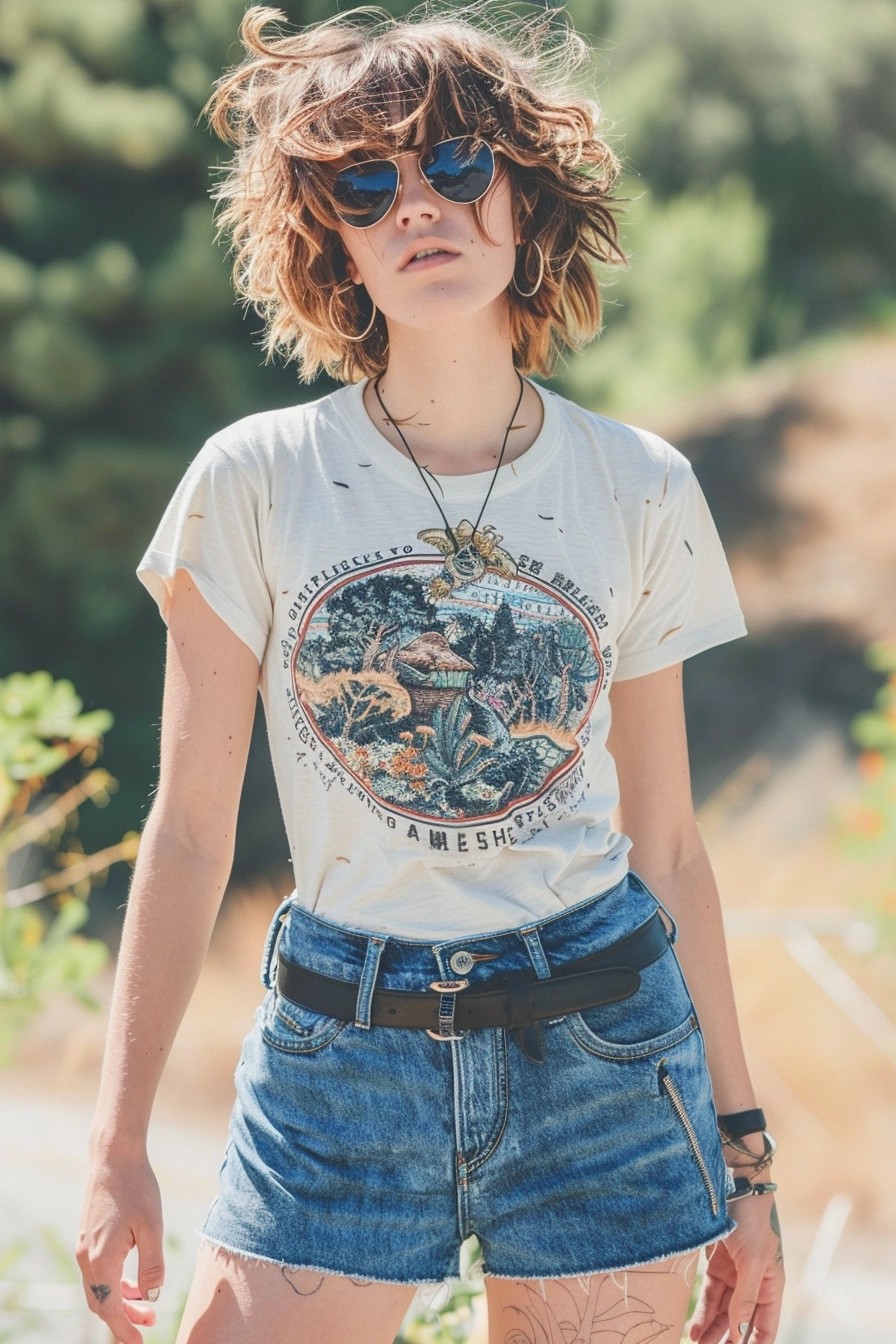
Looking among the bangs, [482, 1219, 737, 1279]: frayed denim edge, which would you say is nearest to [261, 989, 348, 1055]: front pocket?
[482, 1219, 737, 1279]: frayed denim edge

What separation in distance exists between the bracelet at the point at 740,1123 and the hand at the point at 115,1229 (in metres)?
0.61

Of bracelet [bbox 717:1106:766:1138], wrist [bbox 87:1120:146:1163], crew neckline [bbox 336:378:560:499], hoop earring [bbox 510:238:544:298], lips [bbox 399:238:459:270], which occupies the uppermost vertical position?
hoop earring [bbox 510:238:544:298]

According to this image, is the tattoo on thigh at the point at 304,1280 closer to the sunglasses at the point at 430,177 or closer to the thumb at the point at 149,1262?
the thumb at the point at 149,1262

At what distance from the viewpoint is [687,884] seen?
5.32 feet

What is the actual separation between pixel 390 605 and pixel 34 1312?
1575 mm

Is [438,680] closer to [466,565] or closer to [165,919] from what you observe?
[466,565]

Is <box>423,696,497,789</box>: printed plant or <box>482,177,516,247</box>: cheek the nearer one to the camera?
<box>423,696,497,789</box>: printed plant

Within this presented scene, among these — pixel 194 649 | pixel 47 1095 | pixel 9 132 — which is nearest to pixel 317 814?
pixel 194 649

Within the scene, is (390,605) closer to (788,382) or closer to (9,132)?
(9,132)

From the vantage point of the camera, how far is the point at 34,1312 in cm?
239

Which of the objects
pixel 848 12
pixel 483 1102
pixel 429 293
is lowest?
pixel 483 1102

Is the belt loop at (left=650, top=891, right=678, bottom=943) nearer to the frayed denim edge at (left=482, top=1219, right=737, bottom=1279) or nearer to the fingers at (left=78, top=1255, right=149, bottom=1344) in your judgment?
the frayed denim edge at (left=482, top=1219, right=737, bottom=1279)

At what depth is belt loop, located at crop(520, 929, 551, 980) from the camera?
1396 millimetres

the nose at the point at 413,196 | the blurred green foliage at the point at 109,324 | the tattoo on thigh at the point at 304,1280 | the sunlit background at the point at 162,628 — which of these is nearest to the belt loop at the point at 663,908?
the tattoo on thigh at the point at 304,1280
